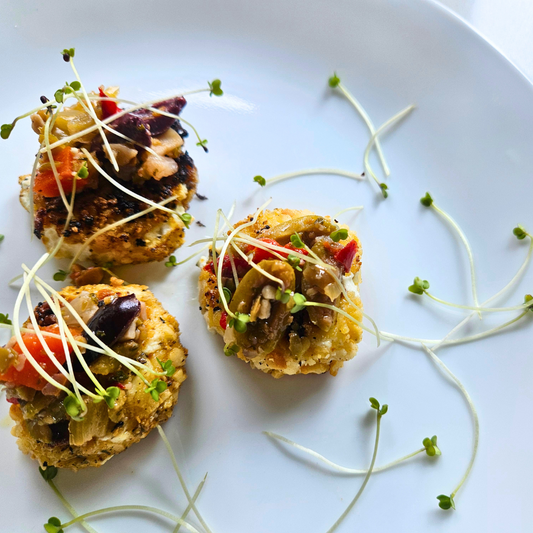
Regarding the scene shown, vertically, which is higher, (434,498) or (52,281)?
(52,281)

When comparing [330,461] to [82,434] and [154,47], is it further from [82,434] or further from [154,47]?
[154,47]

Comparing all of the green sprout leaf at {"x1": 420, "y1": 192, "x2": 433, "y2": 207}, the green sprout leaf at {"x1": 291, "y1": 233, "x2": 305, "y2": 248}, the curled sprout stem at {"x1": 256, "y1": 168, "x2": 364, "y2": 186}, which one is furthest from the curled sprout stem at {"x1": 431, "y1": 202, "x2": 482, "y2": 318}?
the green sprout leaf at {"x1": 291, "y1": 233, "x2": 305, "y2": 248}

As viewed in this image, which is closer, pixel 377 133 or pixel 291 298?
pixel 291 298

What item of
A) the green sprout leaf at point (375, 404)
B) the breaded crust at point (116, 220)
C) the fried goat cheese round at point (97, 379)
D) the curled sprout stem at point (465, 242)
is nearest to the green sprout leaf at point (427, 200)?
the curled sprout stem at point (465, 242)

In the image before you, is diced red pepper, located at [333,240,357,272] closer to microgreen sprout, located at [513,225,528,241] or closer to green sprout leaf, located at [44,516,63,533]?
microgreen sprout, located at [513,225,528,241]

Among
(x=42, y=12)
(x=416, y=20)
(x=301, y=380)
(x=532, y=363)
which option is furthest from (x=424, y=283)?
(x=42, y=12)

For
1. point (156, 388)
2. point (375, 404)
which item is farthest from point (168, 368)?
point (375, 404)

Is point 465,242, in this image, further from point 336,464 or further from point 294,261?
point 336,464
